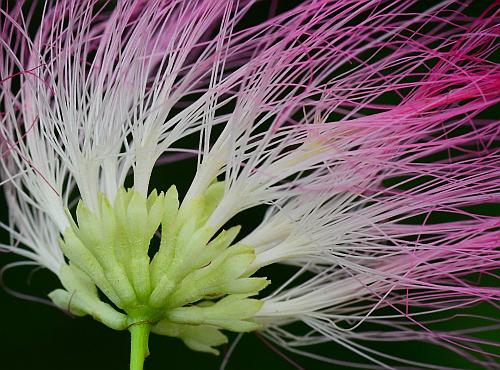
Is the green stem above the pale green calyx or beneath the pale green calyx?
beneath

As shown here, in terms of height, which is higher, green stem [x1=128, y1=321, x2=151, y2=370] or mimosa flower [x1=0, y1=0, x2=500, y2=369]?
mimosa flower [x1=0, y1=0, x2=500, y2=369]

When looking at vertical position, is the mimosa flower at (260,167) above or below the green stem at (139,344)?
above

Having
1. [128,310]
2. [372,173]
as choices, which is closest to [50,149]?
[128,310]

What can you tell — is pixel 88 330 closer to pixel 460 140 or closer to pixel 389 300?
pixel 389 300

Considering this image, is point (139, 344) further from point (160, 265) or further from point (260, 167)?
point (260, 167)

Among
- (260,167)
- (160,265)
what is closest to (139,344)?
(160,265)
